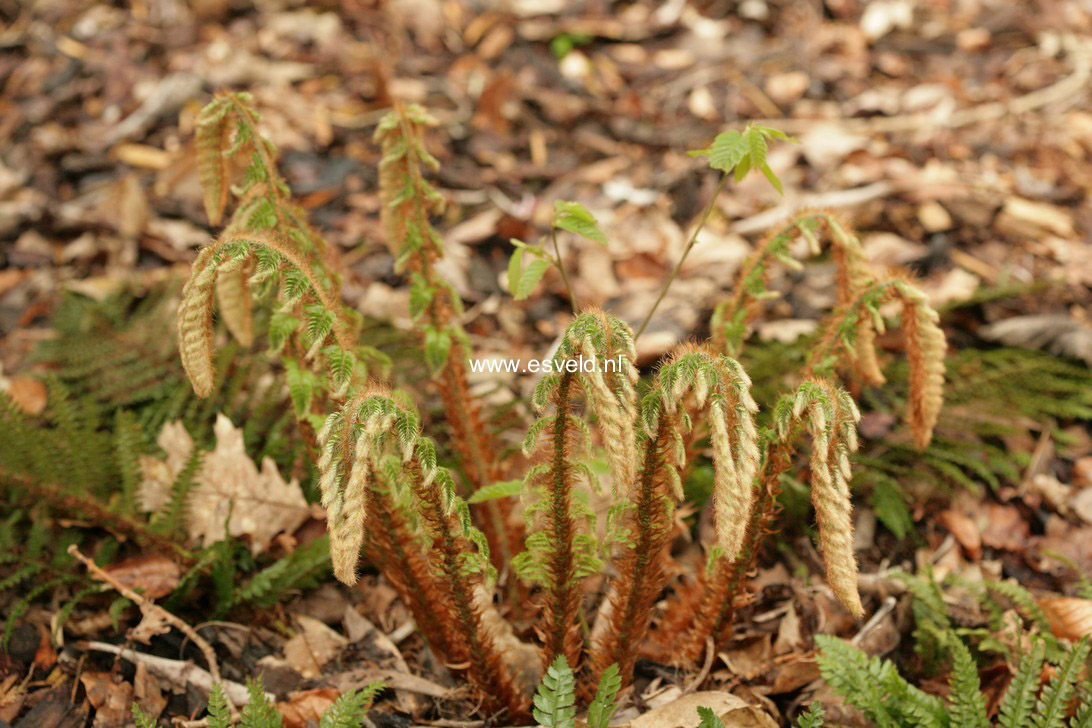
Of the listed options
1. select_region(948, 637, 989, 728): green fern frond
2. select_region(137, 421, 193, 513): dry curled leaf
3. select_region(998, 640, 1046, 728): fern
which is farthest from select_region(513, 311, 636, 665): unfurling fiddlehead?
select_region(137, 421, 193, 513): dry curled leaf

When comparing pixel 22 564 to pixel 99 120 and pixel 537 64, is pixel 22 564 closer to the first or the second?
pixel 99 120

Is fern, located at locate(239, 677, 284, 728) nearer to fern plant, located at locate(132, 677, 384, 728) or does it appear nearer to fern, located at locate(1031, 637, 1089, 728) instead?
fern plant, located at locate(132, 677, 384, 728)

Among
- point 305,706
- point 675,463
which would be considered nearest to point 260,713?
point 305,706

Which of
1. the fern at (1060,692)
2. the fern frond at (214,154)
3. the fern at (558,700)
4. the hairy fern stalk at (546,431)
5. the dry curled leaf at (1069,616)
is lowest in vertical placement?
the dry curled leaf at (1069,616)

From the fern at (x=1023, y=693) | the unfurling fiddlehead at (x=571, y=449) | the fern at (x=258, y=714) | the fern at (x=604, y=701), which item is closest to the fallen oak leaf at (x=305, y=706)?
the fern at (x=258, y=714)

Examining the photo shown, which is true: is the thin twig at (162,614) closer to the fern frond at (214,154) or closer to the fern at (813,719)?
the fern frond at (214,154)

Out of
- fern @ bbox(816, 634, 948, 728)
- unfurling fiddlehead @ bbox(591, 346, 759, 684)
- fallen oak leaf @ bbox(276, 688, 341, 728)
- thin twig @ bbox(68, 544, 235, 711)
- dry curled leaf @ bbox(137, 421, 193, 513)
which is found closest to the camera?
unfurling fiddlehead @ bbox(591, 346, 759, 684)

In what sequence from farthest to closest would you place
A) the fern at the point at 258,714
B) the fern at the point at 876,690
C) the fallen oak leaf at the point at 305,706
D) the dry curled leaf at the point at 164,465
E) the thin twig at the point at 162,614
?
the dry curled leaf at the point at 164,465, the thin twig at the point at 162,614, the fallen oak leaf at the point at 305,706, the fern at the point at 876,690, the fern at the point at 258,714

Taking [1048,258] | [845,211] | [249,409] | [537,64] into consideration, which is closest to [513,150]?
[537,64]
